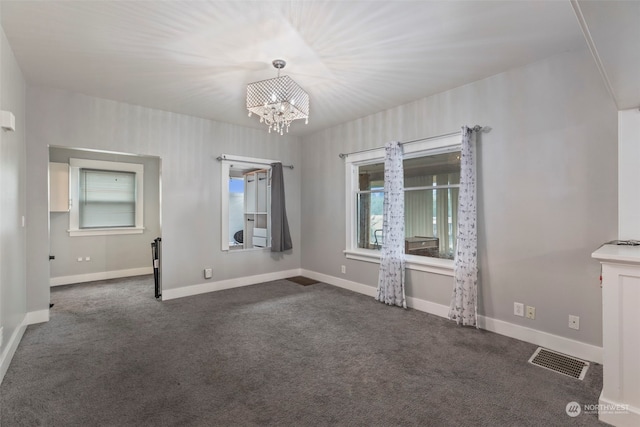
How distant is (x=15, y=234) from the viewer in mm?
2748

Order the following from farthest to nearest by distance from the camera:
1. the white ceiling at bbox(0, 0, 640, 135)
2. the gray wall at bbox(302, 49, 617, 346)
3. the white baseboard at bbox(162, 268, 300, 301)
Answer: the white baseboard at bbox(162, 268, 300, 301), the gray wall at bbox(302, 49, 617, 346), the white ceiling at bbox(0, 0, 640, 135)

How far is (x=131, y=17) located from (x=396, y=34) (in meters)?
1.98

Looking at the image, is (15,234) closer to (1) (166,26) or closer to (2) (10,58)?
(2) (10,58)

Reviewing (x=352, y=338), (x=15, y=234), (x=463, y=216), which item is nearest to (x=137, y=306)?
(x=15, y=234)

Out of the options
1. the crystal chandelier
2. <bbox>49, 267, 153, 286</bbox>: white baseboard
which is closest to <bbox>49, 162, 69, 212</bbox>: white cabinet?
<bbox>49, 267, 153, 286</bbox>: white baseboard

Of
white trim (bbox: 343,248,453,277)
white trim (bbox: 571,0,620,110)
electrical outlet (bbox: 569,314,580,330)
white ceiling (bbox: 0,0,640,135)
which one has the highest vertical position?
white ceiling (bbox: 0,0,640,135)

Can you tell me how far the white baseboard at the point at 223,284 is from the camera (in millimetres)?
4193

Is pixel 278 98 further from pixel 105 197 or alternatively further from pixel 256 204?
pixel 105 197

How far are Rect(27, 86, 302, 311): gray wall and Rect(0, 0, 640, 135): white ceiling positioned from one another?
0.38m

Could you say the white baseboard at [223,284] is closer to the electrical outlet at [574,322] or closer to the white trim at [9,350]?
the white trim at [9,350]

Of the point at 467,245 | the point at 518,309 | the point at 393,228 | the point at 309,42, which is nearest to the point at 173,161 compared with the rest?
the point at 309,42

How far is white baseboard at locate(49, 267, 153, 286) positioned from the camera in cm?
496

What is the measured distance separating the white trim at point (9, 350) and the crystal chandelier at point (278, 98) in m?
2.81

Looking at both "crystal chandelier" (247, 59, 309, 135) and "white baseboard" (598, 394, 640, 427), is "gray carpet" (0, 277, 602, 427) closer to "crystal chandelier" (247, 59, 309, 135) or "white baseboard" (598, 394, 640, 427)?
"white baseboard" (598, 394, 640, 427)
